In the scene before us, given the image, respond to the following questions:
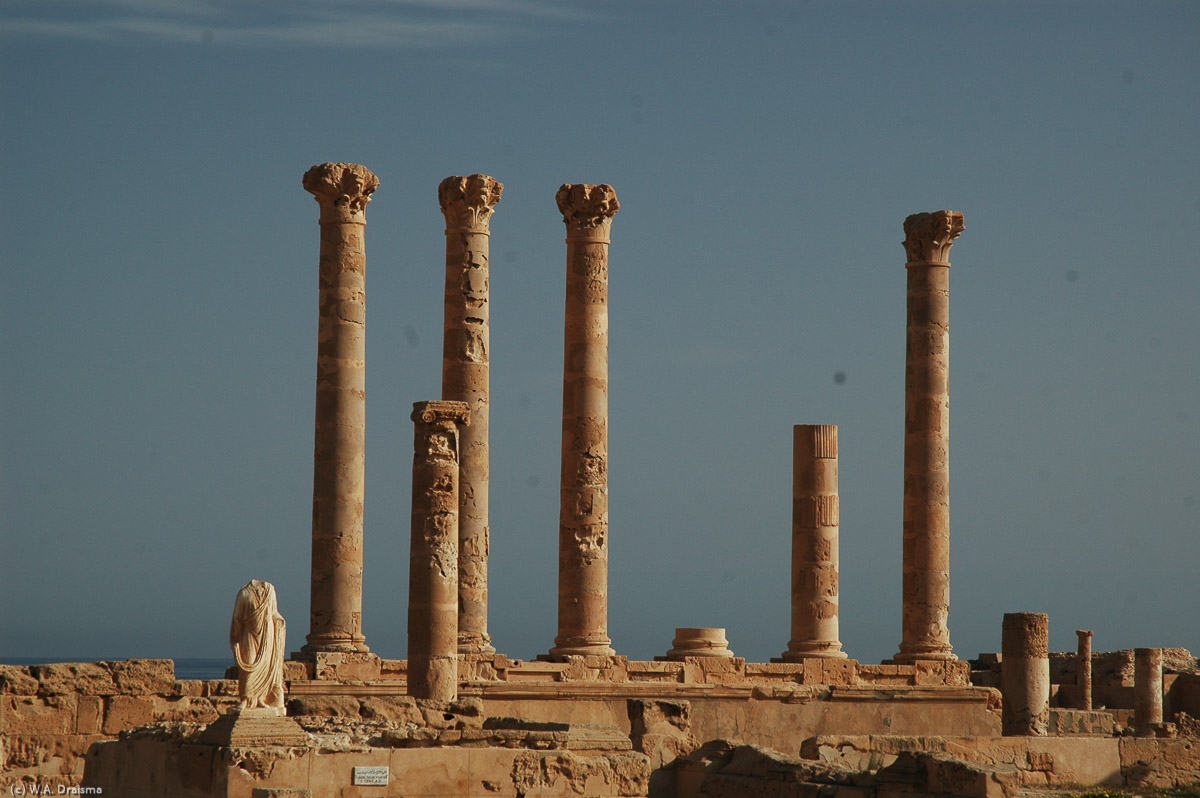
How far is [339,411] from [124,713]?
28.6 ft

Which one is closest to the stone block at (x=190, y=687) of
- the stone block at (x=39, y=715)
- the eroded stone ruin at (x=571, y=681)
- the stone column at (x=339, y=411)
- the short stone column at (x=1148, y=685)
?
the eroded stone ruin at (x=571, y=681)

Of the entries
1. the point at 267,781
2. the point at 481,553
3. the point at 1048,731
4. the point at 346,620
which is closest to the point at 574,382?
the point at 481,553

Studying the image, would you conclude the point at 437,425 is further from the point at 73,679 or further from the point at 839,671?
the point at 839,671

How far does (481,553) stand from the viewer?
3531cm

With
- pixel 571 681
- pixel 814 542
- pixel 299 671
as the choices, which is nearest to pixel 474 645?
pixel 571 681

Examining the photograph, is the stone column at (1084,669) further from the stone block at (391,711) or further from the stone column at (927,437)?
the stone block at (391,711)

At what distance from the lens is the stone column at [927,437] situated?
1492 inches

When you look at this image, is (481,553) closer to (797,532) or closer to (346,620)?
(346,620)

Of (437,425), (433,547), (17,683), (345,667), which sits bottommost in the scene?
(345,667)

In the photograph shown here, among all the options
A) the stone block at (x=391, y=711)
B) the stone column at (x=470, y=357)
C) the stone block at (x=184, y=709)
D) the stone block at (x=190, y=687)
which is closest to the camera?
the stone block at (x=391, y=711)

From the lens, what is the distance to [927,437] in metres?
38.2

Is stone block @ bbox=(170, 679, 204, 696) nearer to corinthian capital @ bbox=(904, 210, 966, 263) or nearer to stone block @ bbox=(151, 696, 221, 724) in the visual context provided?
stone block @ bbox=(151, 696, 221, 724)

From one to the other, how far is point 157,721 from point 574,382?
39.5 ft

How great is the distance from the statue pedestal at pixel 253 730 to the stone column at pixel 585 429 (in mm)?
12851
